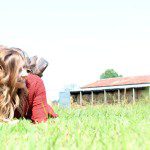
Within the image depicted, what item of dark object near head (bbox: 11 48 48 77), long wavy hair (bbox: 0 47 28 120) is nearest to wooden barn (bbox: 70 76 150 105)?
dark object near head (bbox: 11 48 48 77)

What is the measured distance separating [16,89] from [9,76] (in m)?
0.16

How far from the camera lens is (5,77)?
4145mm

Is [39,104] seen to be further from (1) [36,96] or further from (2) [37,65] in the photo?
(2) [37,65]

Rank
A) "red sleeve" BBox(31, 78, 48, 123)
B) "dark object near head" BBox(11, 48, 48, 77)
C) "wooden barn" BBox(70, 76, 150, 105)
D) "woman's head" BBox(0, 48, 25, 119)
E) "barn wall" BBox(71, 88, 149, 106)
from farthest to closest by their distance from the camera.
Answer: "barn wall" BBox(71, 88, 149, 106) < "wooden barn" BBox(70, 76, 150, 105) < "dark object near head" BBox(11, 48, 48, 77) < "red sleeve" BBox(31, 78, 48, 123) < "woman's head" BBox(0, 48, 25, 119)

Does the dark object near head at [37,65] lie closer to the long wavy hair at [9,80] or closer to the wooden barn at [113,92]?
the long wavy hair at [9,80]

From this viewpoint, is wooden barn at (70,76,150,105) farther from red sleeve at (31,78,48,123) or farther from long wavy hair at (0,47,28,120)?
long wavy hair at (0,47,28,120)

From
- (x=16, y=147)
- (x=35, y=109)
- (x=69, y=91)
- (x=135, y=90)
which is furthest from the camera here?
(x=69, y=91)

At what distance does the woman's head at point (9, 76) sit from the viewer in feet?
13.5

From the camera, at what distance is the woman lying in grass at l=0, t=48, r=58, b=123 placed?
13.5ft

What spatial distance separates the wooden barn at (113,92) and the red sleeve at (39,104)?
12.3m

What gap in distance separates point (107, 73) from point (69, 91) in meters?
43.2

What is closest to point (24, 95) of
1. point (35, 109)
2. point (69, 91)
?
point (35, 109)

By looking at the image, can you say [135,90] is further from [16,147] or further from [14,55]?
[16,147]

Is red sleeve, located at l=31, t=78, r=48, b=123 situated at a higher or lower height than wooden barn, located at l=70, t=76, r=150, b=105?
higher
